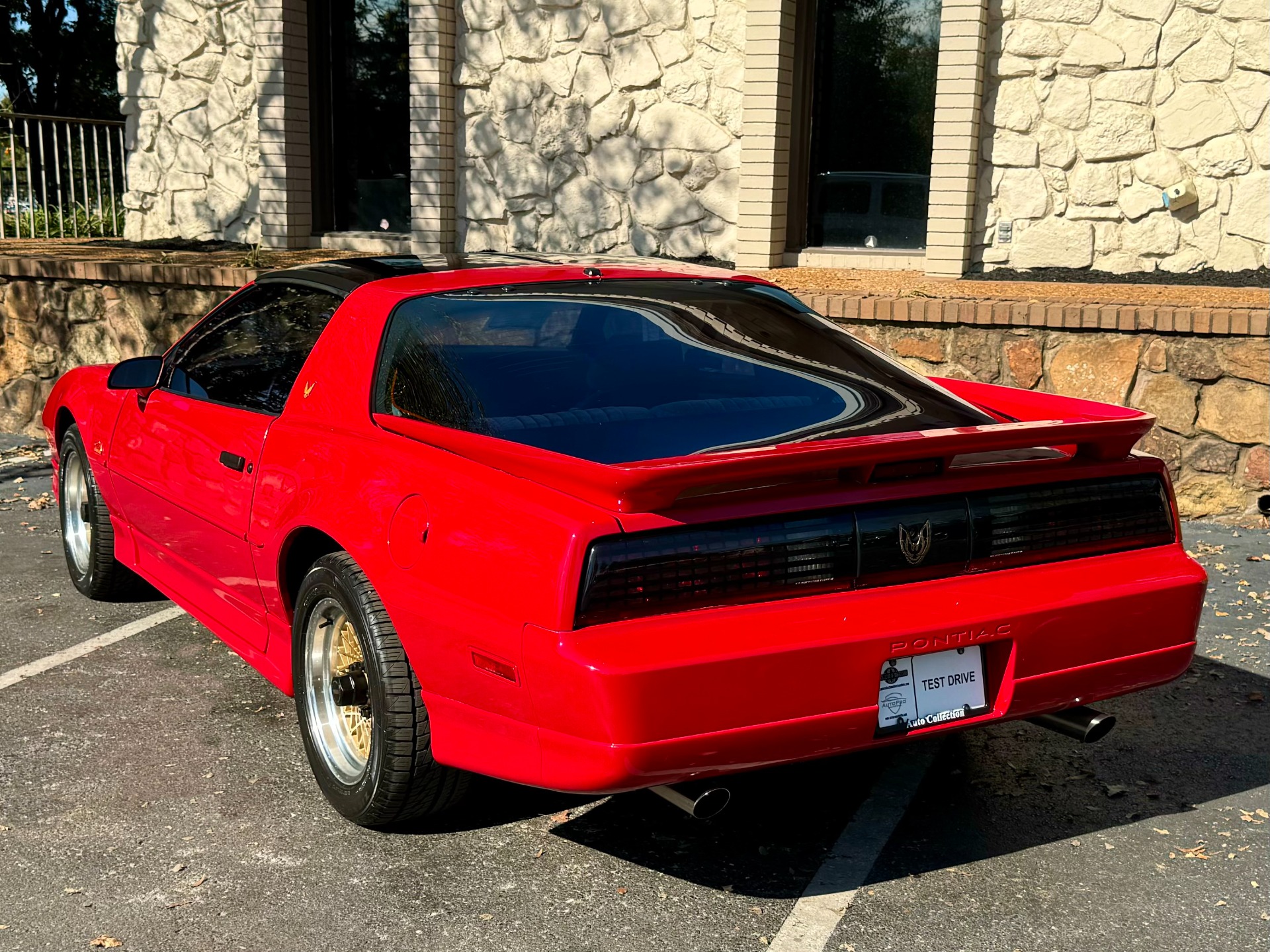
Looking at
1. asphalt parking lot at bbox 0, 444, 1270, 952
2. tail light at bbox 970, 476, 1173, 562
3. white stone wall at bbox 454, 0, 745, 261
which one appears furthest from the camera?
white stone wall at bbox 454, 0, 745, 261

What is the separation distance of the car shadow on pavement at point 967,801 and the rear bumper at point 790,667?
50cm

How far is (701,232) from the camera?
1067 cm

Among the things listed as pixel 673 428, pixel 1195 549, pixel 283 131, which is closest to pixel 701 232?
pixel 283 131

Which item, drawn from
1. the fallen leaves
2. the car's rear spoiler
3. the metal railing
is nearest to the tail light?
the car's rear spoiler

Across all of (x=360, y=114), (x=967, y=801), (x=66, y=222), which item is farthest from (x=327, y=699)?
(x=66, y=222)

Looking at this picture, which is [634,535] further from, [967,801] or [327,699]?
[967,801]

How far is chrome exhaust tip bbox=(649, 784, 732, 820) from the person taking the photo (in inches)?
121

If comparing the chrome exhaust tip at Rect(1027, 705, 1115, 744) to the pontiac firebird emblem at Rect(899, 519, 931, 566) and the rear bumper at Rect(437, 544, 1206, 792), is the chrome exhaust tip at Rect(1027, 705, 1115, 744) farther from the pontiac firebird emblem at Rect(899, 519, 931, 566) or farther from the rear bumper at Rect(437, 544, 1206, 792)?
the pontiac firebird emblem at Rect(899, 519, 931, 566)

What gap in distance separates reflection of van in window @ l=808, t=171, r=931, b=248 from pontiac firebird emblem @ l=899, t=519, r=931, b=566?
7346mm

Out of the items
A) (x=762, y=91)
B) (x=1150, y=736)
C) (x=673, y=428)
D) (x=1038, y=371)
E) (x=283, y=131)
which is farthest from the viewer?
(x=283, y=131)

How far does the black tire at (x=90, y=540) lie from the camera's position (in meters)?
5.56

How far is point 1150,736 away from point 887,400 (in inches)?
61.1

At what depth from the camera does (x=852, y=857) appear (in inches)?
140

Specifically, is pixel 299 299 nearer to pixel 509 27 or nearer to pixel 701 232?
pixel 701 232
